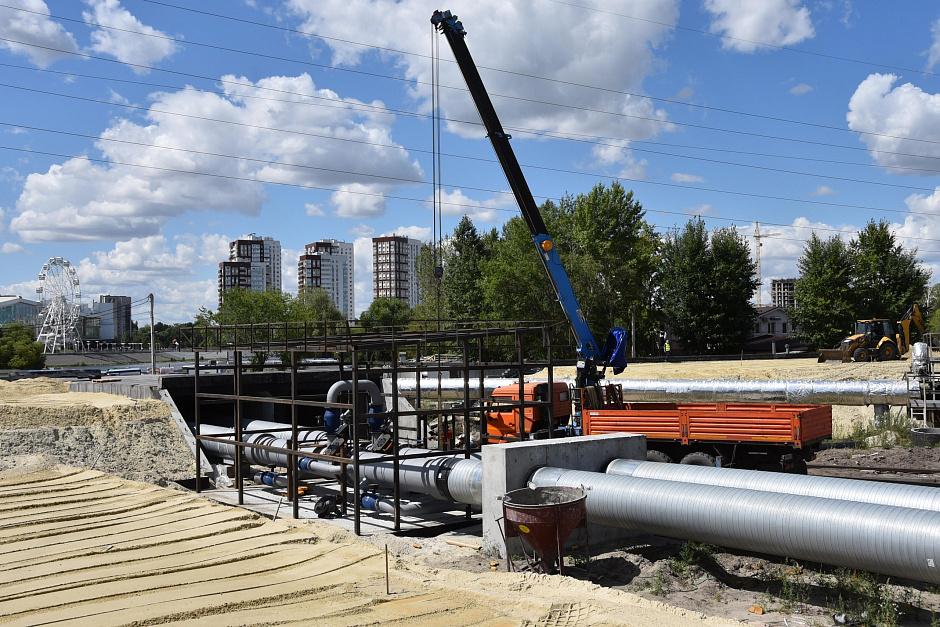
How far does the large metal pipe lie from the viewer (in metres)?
24.5

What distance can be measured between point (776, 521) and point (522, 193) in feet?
41.8

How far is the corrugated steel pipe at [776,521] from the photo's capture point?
23.8ft

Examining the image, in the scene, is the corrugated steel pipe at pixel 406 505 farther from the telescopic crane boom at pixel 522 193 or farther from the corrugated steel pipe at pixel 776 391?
the corrugated steel pipe at pixel 776 391

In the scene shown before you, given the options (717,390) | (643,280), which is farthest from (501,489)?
(643,280)

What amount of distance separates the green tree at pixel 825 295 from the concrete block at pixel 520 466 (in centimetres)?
4900

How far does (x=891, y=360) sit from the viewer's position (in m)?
34.9

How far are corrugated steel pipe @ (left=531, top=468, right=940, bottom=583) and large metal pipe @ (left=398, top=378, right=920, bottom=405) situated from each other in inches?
476

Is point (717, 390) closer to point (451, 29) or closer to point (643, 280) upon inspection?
point (451, 29)

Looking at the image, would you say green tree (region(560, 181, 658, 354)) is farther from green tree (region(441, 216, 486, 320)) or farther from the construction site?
the construction site

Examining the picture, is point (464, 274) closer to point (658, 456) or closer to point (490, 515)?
point (658, 456)

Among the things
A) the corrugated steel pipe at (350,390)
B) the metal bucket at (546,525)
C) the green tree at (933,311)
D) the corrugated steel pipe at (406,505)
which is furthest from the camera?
the green tree at (933,311)

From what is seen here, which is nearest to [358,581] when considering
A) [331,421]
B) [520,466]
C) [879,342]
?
[520,466]

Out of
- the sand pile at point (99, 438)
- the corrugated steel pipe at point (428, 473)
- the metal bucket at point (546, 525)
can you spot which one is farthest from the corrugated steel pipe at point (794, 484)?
the sand pile at point (99, 438)

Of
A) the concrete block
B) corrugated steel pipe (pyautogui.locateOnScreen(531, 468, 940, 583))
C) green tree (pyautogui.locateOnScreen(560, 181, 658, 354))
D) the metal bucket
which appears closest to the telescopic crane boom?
the concrete block
